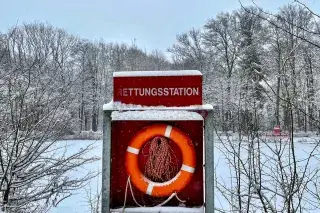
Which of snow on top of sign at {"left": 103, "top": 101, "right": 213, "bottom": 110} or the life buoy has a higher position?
snow on top of sign at {"left": 103, "top": 101, "right": 213, "bottom": 110}

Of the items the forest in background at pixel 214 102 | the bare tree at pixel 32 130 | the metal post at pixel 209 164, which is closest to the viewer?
the metal post at pixel 209 164

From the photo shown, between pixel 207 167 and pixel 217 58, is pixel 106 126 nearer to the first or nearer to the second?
pixel 207 167

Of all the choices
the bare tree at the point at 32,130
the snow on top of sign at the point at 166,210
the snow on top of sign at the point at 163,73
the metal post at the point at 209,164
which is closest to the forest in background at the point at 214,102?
the bare tree at the point at 32,130

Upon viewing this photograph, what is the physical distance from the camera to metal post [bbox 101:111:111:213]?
7.08 feet

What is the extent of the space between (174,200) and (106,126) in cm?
58

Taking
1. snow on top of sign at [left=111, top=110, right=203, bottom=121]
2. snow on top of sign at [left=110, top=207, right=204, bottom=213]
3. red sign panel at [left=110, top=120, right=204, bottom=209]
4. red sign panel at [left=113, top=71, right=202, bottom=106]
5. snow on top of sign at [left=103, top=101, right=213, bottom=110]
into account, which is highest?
red sign panel at [left=113, top=71, right=202, bottom=106]

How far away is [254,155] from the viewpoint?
4.28 meters

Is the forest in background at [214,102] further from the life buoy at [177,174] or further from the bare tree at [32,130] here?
the life buoy at [177,174]

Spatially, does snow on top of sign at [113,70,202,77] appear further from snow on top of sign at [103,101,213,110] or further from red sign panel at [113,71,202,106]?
snow on top of sign at [103,101,213,110]

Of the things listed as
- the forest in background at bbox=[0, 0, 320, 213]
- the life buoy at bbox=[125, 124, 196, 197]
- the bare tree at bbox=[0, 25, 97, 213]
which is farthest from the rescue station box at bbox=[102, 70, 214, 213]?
the bare tree at bbox=[0, 25, 97, 213]

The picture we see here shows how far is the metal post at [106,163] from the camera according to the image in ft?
7.08

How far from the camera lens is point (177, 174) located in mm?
2221

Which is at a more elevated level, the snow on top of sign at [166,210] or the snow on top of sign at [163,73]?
the snow on top of sign at [163,73]

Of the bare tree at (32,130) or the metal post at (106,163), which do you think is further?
the bare tree at (32,130)
